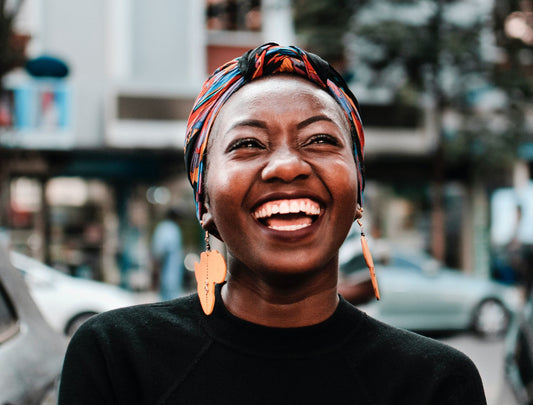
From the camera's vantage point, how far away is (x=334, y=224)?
140 cm

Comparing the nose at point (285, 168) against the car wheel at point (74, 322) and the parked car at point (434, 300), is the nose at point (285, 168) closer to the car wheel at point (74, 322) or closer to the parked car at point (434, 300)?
the car wheel at point (74, 322)

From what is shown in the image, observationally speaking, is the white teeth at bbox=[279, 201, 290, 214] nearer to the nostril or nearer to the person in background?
the nostril

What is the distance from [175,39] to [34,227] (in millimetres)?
4618

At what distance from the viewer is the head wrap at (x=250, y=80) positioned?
1.48m

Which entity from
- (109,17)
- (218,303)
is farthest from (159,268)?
(218,303)

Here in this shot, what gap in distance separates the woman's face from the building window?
1272 cm

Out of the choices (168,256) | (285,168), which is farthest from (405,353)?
(168,256)

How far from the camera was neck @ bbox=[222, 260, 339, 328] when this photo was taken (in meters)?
1.45

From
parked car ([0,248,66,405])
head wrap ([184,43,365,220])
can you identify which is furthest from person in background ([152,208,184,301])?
head wrap ([184,43,365,220])

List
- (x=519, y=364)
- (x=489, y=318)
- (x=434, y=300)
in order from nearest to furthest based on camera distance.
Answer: (x=519, y=364) → (x=434, y=300) → (x=489, y=318)

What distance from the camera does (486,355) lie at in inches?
332

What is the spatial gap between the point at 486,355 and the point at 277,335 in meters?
7.70

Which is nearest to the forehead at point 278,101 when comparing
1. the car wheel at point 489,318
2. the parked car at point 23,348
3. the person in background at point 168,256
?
the parked car at point 23,348

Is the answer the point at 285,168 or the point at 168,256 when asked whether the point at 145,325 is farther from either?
the point at 168,256
